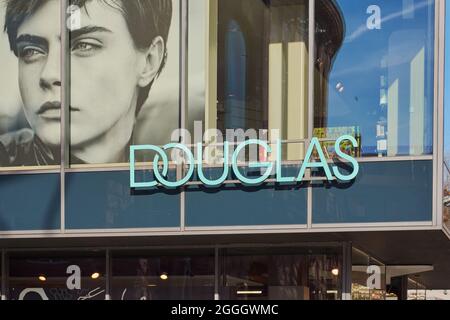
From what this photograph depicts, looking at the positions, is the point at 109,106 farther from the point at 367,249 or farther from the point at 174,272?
the point at 367,249

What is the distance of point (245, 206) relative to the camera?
10398 mm

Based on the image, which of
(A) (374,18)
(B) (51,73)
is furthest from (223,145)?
(B) (51,73)

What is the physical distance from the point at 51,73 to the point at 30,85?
0.38 m

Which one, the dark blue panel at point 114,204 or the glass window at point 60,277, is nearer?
the dark blue panel at point 114,204

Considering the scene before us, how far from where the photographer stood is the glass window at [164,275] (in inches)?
457

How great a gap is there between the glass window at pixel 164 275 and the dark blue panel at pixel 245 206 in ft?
4.13

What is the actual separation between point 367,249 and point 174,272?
304 centimetres

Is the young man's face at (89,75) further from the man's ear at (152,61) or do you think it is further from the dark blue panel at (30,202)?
the dark blue panel at (30,202)

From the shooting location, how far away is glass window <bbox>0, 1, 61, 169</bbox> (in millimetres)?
11336

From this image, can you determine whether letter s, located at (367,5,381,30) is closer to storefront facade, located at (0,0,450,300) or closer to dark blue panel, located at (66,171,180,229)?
storefront facade, located at (0,0,450,300)

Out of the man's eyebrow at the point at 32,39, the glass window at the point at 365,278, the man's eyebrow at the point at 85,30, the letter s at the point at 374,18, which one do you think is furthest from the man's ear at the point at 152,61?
the glass window at the point at 365,278

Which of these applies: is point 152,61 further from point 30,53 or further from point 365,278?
point 365,278

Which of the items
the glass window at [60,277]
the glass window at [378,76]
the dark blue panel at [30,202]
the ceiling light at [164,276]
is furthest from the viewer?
the glass window at [60,277]

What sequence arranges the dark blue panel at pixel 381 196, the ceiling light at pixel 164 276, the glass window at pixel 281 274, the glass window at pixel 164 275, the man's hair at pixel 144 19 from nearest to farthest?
the dark blue panel at pixel 381 196, the man's hair at pixel 144 19, the glass window at pixel 281 274, the glass window at pixel 164 275, the ceiling light at pixel 164 276
